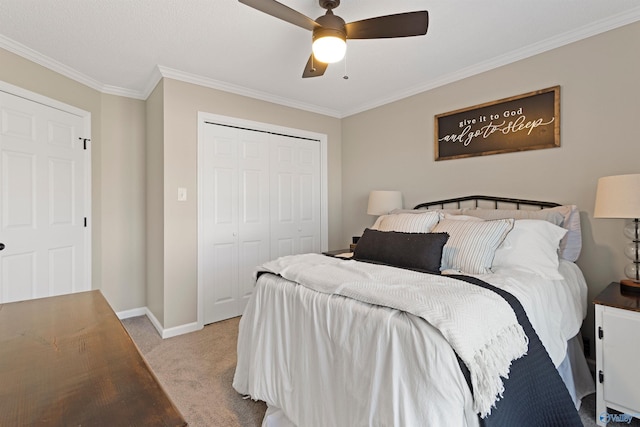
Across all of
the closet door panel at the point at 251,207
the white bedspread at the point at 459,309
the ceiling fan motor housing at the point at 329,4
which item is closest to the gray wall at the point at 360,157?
the closet door panel at the point at 251,207

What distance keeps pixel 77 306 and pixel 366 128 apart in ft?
11.4

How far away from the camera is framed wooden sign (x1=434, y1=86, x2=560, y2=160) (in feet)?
8.28

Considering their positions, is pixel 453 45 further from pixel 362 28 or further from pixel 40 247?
pixel 40 247

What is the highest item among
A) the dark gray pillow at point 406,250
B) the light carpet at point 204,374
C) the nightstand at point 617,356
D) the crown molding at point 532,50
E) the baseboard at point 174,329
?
the crown molding at point 532,50

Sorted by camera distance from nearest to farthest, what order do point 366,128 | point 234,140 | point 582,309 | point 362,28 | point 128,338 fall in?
point 128,338, point 362,28, point 582,309, point 234,140, point 366,128

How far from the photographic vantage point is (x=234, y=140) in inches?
135

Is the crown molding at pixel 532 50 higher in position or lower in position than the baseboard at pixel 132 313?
higher

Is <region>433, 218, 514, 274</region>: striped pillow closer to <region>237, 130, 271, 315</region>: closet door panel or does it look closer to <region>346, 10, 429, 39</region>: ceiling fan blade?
<region>346, 10, 429, 39</region>: ceiling fan blade

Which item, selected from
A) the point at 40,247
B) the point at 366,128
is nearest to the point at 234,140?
the point at 366,128

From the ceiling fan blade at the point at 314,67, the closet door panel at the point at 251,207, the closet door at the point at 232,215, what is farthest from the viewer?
the closet door panel at the point at 251,207

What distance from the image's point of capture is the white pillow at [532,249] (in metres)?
1.95

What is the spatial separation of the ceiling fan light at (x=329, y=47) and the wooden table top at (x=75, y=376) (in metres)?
1.66

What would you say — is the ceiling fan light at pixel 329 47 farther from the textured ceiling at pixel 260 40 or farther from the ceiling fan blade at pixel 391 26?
the textured ceiling at pixel 260 40

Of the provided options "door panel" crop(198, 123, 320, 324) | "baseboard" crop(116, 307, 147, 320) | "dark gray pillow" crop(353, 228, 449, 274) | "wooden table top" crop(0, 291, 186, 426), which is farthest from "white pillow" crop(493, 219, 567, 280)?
"baseboard" crop(116, 307, 147, 320)
